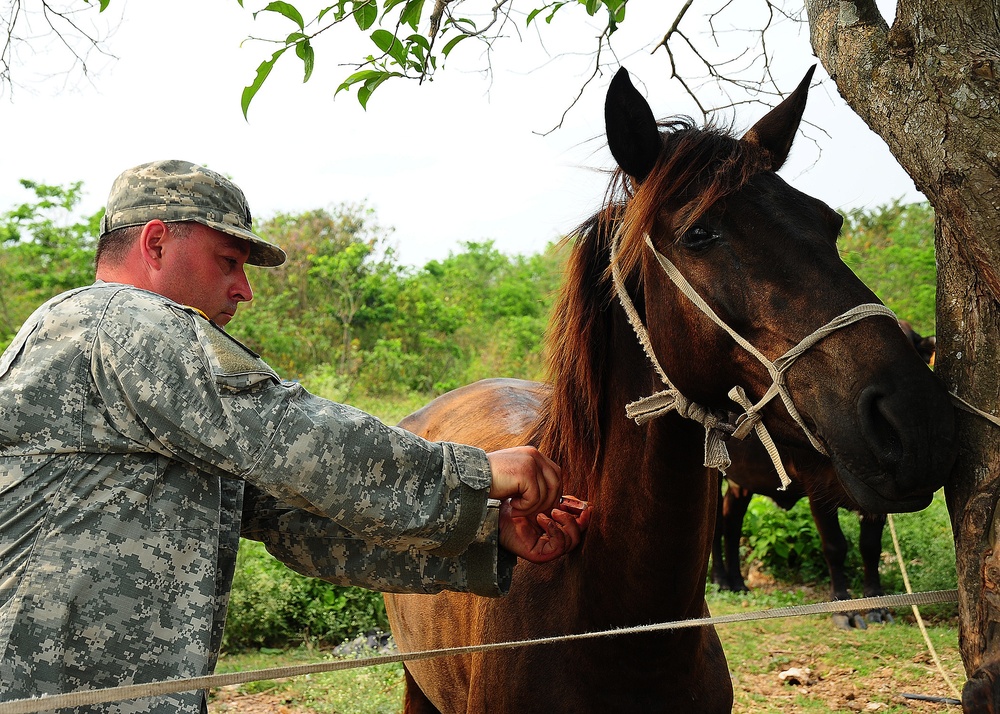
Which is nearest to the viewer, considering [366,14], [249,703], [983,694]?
[983,694]

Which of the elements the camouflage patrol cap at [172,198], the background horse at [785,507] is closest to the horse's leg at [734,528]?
the background horse at [785,507]

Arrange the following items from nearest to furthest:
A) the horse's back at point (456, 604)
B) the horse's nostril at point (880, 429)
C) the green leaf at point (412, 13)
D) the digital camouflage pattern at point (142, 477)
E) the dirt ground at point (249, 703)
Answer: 1. the horse's nostril at point (880, 429)
2. the digital camouflage pattern at point (142, 477)
3. the green leaf at point (412, 13)
4. the horse's back at point (456, 604)
5. the dirt ground at point (249, 703)

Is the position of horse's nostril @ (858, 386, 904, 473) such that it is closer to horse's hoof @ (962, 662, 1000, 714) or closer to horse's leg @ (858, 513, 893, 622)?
horse's hoof @ (962, 662, 1000, 714)

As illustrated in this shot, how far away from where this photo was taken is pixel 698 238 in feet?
6.25

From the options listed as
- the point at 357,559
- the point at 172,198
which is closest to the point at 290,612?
the point at 357,559

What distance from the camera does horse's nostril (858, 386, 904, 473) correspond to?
1.52 metres

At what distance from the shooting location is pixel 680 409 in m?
1.95

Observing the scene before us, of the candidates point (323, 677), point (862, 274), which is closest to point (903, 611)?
point (323, 677)

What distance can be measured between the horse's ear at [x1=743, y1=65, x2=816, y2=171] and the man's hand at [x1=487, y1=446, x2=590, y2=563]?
963 millimetres

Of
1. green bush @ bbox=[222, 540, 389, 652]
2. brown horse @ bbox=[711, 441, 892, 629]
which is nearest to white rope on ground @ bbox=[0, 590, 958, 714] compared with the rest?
brown horse @ bbox=[711, 441, 892, 629]

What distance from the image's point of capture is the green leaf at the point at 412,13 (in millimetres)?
2549

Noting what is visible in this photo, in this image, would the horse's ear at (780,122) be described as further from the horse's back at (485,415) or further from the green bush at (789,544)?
the green bush at (789,544)

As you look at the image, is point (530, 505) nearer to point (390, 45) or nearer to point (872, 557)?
point (390, 45)

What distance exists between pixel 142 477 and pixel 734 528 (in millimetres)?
6443
